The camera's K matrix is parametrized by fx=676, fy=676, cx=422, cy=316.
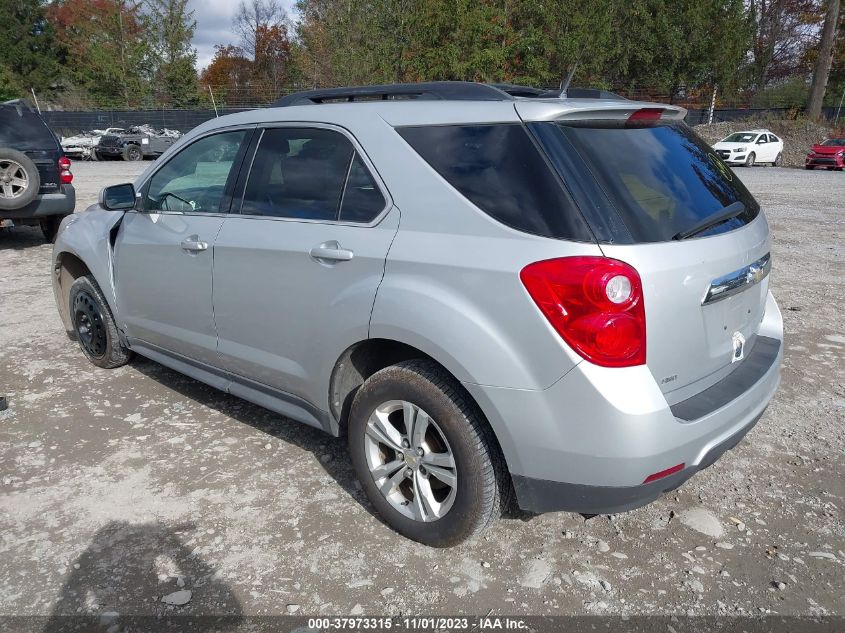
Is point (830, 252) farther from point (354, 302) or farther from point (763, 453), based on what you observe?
point (354, 302)

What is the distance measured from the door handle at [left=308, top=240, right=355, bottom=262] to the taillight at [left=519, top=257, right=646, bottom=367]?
0.92m

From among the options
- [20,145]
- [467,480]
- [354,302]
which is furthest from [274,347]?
[20,145]

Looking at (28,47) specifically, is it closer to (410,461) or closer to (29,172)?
(29,172)

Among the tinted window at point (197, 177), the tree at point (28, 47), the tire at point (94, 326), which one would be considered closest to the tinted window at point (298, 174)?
the tinted window at point (197, 177)

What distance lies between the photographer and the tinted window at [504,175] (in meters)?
2.33

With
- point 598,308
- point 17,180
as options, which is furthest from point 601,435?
point 17,180

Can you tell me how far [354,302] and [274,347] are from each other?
67 cm

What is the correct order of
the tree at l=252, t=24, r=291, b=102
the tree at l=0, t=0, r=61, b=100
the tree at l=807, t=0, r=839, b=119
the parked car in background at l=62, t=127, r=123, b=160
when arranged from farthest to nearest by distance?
1. the tree at l=252, t=24, r=291, b=102
2. the tree at l=0, t=0, r=61, b=100
3. the tree at l=807, t=0, r=839, b=119
4. the parked car in background at l=62, t=127, r=123, b=160

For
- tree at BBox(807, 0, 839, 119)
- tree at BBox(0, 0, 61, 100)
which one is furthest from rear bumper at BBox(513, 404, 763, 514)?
tree at BBox(0, 0, 61, 100)

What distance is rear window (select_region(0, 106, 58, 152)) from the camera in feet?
27.7

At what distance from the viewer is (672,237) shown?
2.41 meters

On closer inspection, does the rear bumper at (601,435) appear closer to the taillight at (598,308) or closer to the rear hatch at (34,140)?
the taillight at (598,308)

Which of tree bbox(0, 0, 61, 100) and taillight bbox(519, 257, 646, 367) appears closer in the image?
taillight bbox(519, 257, 646, 367)

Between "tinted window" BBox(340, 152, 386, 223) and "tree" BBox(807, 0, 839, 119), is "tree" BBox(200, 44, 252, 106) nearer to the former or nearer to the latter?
"tree" BBox(807, 0, 839, 119)
